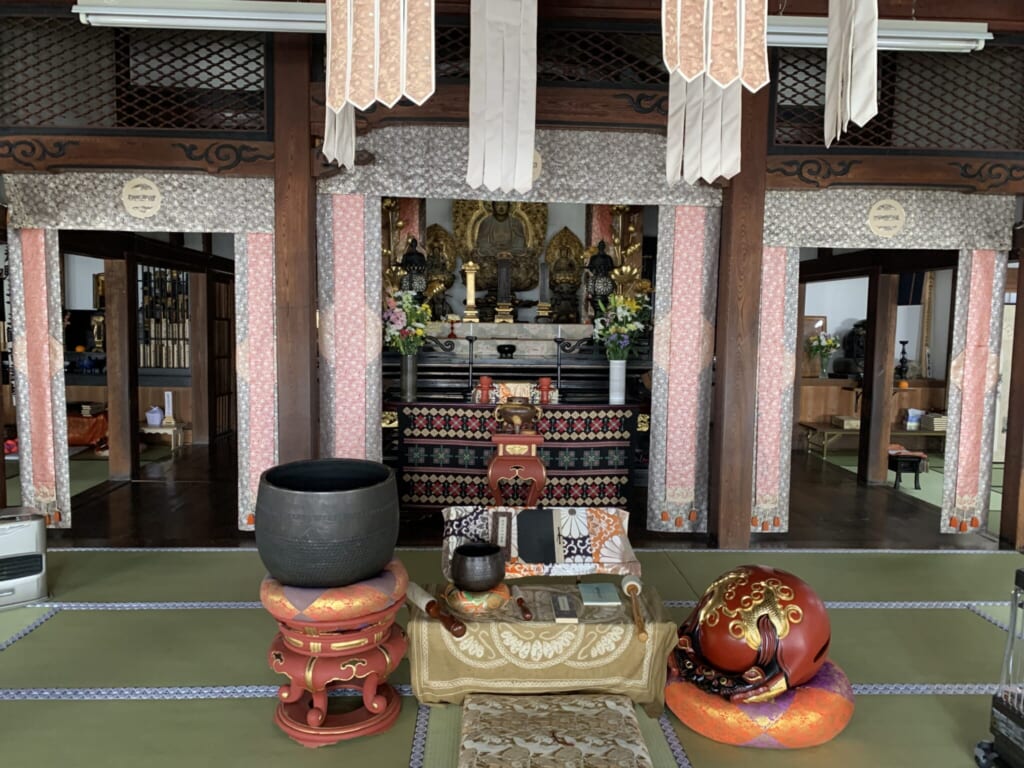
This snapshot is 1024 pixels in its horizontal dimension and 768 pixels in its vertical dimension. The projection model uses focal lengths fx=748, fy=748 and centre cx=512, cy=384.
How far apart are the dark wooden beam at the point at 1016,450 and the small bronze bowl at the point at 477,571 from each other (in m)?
3.71

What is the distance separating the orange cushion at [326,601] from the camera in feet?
7.92

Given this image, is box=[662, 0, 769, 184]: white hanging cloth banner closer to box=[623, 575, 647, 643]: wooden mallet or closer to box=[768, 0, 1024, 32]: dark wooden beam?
box=[623, 575, 647, 643]: wooden mallet

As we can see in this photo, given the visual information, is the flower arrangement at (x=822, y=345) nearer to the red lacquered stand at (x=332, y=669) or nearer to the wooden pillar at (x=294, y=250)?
the wooden pillar at (x=294, y=250)

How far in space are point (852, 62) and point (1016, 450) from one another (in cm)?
360

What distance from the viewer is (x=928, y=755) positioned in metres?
2.44

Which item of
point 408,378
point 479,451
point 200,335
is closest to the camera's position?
point 479,451

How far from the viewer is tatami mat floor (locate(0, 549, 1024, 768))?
2.44 meters

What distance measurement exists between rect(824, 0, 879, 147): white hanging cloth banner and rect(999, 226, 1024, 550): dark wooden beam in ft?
10.2

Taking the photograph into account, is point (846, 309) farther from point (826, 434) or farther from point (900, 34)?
point (900, 34)

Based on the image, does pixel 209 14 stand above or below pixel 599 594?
above

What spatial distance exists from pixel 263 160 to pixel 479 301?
168 inches

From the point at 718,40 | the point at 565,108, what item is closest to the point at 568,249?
the point at 565,108

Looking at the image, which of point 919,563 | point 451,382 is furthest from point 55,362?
point 919,563

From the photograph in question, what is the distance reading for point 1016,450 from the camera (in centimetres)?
477
